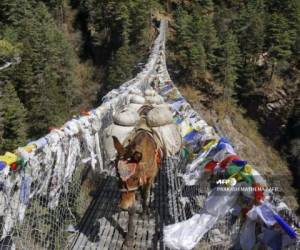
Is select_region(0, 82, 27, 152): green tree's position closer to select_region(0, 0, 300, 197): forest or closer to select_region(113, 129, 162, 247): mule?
select_region(0, 0, 300, 197): forest

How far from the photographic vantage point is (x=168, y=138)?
5.77 m

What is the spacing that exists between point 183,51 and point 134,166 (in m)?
30.5

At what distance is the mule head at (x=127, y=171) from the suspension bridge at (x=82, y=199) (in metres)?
0.81

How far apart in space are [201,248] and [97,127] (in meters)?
2.57

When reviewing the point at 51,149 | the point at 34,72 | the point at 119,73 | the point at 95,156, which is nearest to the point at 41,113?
the point at 34,72

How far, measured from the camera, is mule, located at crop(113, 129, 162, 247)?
4500mm

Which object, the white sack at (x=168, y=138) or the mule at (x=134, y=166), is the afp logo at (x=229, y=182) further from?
the white sack at (x=168, y=138)

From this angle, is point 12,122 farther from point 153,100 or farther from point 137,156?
point 137,156

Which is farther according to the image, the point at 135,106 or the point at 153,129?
the point at 135,106

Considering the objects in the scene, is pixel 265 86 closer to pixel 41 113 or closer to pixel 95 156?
pixel 41 113

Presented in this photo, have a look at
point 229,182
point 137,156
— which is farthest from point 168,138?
point 229,182

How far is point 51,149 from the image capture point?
4758 mm

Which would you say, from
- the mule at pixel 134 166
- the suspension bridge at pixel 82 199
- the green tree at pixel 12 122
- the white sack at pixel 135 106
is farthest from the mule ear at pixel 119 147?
the green tree at pixel 12 122

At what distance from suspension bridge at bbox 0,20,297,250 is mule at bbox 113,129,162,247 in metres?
0.63
